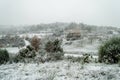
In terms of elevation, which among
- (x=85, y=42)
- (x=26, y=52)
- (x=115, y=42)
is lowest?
(x=85, y=42)

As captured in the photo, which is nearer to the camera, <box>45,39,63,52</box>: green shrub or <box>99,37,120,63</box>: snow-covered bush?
<box>99,37,120,63</box>: snow-covered bush

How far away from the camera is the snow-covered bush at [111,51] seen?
1110cm

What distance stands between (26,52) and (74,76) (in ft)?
30.7

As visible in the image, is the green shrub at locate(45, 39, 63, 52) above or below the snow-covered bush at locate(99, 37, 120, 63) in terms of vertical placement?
below

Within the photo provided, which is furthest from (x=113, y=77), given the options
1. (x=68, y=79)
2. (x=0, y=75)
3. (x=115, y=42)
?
(x=115, y=42)

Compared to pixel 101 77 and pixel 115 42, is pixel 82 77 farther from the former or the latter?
pixel 115 42

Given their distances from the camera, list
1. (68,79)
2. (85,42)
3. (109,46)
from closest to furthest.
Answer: (68,79), (109,46), (85,42)

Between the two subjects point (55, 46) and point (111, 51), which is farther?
point (55, 46)

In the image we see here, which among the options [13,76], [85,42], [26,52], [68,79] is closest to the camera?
[68,79]

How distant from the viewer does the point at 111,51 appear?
1118 centimetres

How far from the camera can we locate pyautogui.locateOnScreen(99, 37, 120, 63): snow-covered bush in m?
11.1

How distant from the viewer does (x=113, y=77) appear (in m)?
7.08

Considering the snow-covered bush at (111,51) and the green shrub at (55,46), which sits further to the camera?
the green shrub at (55,46)

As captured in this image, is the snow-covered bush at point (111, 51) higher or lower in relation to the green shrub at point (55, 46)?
higher
